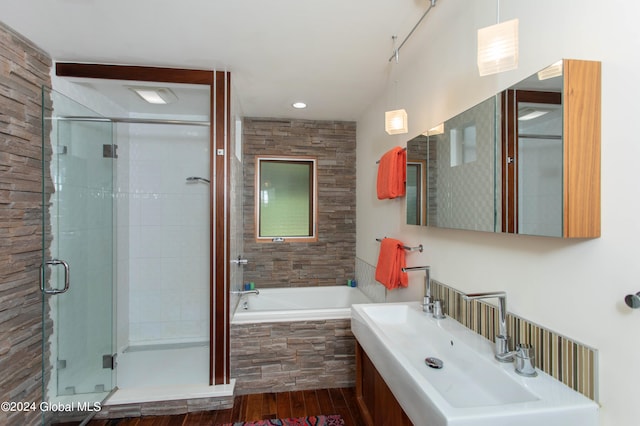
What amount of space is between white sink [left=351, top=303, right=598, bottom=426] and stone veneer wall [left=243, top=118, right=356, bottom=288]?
5.66 ft

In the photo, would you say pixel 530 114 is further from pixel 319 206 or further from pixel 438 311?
pixel 319 206

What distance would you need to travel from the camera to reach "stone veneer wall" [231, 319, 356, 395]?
243 cm

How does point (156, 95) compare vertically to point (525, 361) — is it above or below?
above

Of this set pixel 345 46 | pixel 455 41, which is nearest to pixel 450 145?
pixel 455 41

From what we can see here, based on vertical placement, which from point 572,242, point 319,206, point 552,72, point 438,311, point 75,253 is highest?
point 552,72

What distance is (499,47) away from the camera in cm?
97

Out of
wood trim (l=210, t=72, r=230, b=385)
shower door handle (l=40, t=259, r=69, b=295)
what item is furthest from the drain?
shower door handle (l=40, t=259, r=69, b=295)

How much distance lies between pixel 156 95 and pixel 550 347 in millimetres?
3136

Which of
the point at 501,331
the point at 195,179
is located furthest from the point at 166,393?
the point at 501,331

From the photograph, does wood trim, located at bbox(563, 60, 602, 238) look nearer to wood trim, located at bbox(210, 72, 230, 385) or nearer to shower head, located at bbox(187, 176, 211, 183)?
wood trim, located at bbox(210, 72, 230, 385)

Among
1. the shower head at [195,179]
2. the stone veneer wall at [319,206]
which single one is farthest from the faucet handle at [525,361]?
the shower head at [195,179]

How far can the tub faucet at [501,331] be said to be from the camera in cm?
121

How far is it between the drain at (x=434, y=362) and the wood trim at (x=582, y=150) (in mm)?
783

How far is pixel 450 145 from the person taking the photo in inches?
63.5
